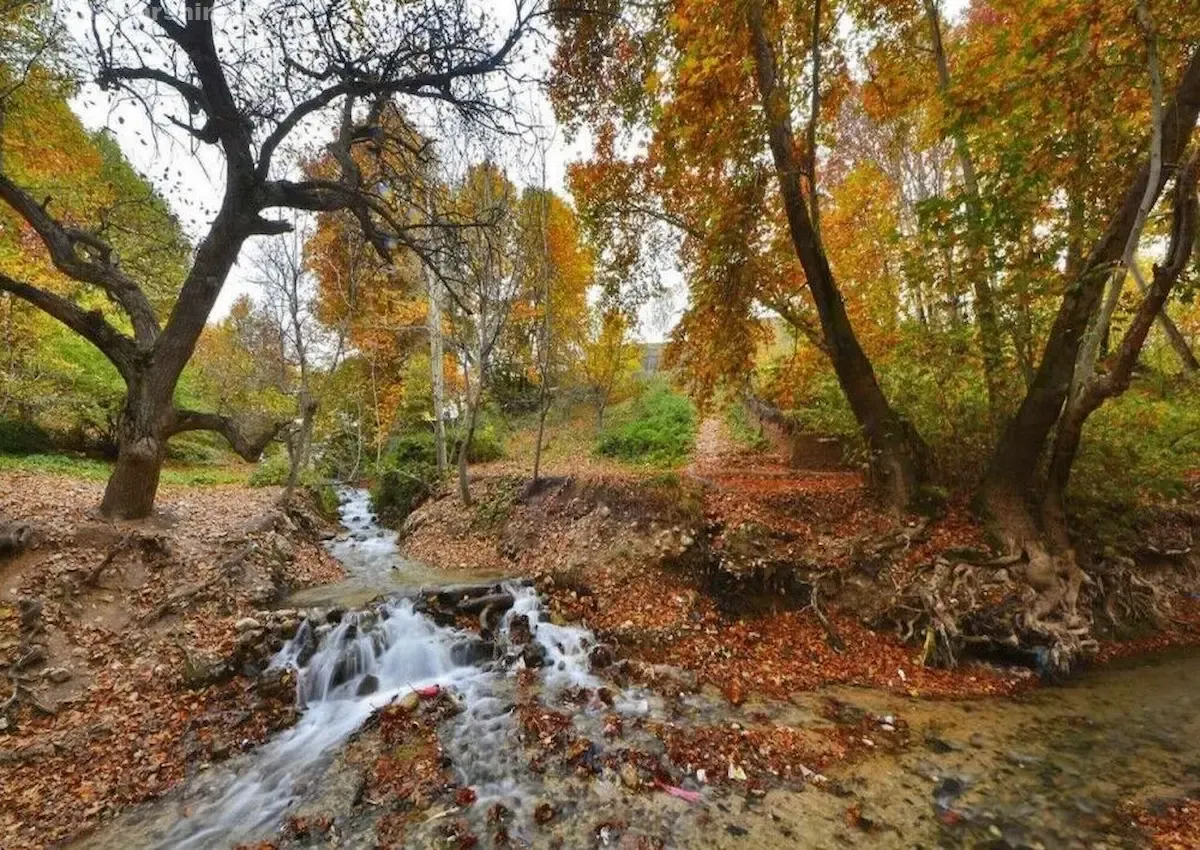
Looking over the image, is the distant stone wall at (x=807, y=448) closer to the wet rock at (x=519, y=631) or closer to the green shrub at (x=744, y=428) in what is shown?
the green shrub at (x=744, y=428)

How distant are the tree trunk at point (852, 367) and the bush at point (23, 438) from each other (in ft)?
64.0

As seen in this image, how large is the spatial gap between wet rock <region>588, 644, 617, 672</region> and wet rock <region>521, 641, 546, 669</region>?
583 mm

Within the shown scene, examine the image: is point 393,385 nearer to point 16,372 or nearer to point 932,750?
point 16,372

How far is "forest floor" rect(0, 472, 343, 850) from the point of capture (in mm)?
3965

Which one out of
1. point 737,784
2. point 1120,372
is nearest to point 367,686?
point 737,784

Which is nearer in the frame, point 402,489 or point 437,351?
point 437,351

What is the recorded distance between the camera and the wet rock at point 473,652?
6.22 metres

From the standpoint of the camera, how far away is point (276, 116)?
693cm

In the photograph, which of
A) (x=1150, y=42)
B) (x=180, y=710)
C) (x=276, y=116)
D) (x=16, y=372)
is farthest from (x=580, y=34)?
(x=16, y=372)

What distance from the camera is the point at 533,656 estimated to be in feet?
20.0

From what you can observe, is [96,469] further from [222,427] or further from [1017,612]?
[1017,612]

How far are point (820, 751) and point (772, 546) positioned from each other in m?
3.23

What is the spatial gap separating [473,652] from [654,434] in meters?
9.56

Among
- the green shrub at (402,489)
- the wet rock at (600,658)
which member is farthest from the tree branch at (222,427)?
the green shrub at (402,489)
